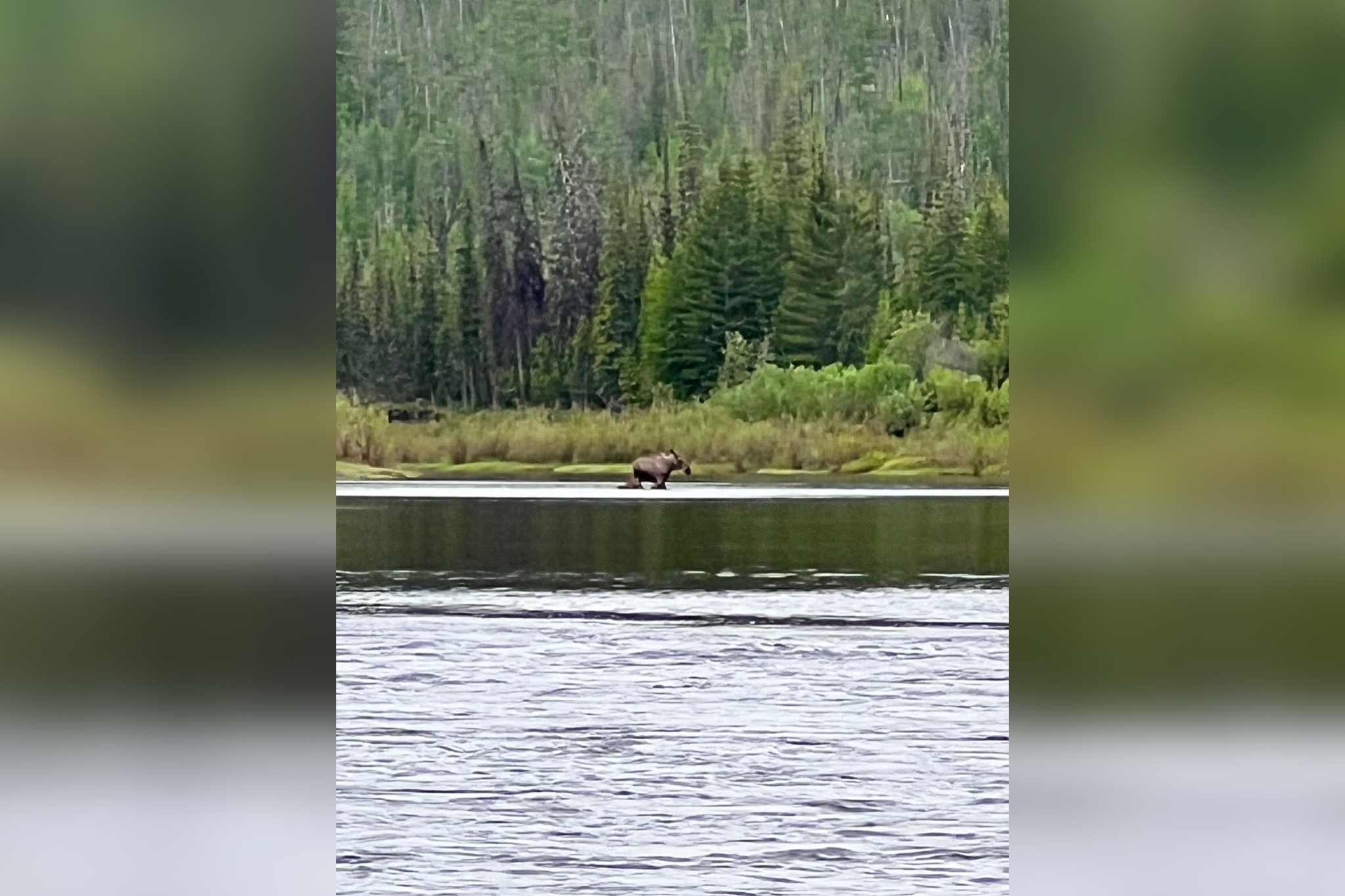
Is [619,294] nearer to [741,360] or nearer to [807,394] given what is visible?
[741,360]

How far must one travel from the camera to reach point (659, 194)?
2959cm

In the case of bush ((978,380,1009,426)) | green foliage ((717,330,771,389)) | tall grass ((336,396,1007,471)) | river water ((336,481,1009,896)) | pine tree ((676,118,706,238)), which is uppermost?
pine tree ((676,118,706,238))

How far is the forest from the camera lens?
93.5 feet

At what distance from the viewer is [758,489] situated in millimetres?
22062

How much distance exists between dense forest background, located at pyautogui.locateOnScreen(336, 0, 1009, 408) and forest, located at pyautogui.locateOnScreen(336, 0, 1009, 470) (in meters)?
0.05

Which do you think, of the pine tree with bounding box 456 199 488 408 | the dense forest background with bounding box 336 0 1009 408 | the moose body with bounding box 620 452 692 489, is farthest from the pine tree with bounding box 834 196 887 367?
the moose body with bounding box 620 452 692 489

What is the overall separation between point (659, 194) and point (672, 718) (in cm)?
2448

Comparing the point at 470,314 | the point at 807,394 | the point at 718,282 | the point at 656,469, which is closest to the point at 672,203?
the point at 718,282

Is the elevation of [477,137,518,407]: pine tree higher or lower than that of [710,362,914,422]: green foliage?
higher

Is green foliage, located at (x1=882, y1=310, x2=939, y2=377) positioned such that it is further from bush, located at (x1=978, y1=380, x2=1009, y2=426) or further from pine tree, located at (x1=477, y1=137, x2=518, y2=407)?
pine tree, located at (x1=477, y1=137, x2=518, y2=407)

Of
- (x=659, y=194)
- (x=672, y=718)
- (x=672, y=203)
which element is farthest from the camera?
(x=659, y=194)
